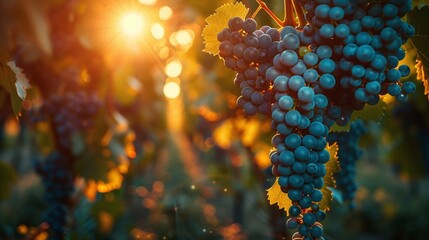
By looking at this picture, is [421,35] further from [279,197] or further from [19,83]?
[19,83]

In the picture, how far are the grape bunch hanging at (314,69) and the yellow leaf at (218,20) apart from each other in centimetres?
8

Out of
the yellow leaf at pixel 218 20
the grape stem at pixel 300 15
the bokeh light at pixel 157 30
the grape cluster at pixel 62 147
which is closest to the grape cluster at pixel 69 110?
the grape cluster at pixel 62 147

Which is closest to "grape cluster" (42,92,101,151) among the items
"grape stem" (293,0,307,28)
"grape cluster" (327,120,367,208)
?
"grape cluster" (327,120,367,208)

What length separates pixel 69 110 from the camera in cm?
328

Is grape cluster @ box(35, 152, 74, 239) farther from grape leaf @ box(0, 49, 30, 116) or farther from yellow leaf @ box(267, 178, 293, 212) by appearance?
yellow leaf @ box(267, 178, 293, 212)

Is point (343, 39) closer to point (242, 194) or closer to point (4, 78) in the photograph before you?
point (4, 78)

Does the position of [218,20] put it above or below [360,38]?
above

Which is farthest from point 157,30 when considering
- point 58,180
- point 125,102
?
point 125,102

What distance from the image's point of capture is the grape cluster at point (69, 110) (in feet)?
10.7

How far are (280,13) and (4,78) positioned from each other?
1.47 meters

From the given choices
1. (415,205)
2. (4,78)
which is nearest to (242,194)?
(415,205)

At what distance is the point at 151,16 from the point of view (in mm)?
2230

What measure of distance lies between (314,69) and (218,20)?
1.22 feet

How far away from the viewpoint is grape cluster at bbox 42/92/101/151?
3.27m
